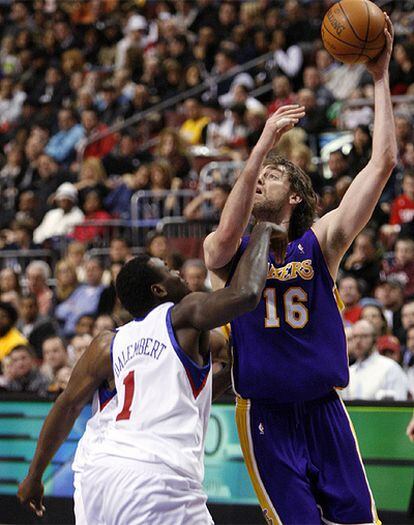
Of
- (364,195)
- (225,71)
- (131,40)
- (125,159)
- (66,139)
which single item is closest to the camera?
(364,195)

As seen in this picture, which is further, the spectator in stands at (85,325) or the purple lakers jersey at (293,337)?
the spectator in stands at (85,325)

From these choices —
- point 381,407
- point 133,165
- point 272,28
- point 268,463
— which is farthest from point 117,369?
point 272,28

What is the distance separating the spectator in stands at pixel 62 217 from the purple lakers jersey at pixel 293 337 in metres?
8.47

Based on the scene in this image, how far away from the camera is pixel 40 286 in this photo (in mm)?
12234

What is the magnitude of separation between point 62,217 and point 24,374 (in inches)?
180

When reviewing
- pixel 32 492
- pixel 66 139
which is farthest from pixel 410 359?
pixel 66 139

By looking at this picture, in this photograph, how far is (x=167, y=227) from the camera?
11.8 meters

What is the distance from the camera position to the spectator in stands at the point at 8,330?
34.4 ft

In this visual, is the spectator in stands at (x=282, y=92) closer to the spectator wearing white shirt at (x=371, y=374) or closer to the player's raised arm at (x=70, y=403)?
the spectator wearing white shirt at (x=371, y=374)

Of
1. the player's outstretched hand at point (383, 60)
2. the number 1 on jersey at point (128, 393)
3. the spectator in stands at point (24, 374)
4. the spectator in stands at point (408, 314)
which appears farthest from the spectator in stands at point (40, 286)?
the number 1 on jersey at point (128, 393)

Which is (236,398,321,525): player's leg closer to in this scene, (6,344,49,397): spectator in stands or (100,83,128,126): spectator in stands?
(6,344,49,397): spectator in stands

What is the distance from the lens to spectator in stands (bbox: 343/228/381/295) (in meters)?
10.2

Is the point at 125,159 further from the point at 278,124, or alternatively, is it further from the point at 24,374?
the point at 278,124

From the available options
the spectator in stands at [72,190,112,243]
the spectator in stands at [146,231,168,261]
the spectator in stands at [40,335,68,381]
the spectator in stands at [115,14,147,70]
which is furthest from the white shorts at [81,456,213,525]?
the spectator in stands at [115,14,147,70]
